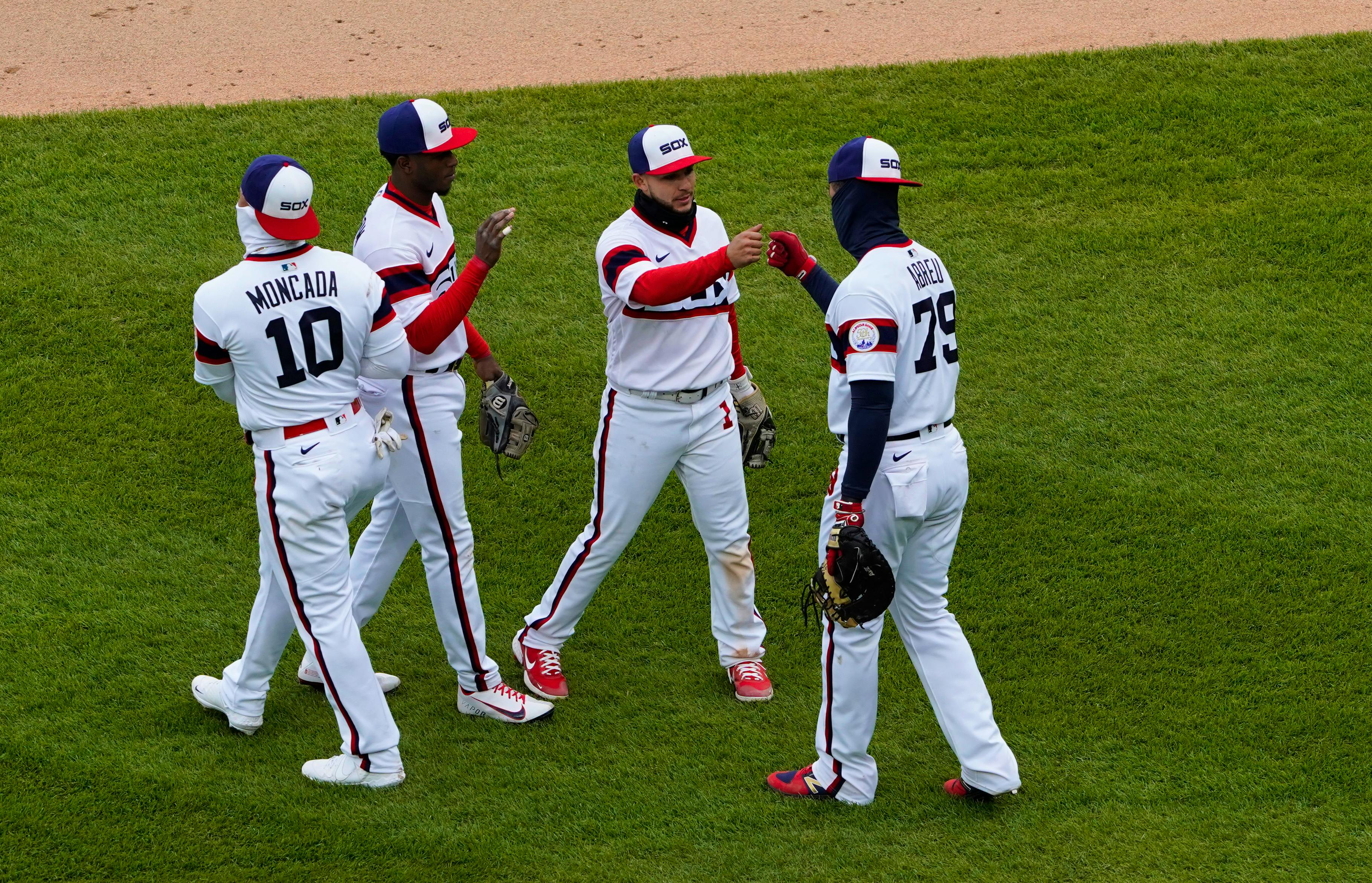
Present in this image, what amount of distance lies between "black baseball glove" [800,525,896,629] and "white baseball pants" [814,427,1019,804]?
12cm

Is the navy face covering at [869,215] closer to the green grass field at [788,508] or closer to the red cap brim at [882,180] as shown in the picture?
the red cap brim at [882,180]

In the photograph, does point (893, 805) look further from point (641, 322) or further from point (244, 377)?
point (244, 377)

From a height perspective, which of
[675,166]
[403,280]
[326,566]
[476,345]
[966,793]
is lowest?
[966,793]

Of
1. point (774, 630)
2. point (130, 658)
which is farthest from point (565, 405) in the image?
point (130, 658)

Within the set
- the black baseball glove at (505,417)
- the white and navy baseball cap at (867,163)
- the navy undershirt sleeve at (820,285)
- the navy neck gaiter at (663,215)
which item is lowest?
the black baseball glove at (505,417)

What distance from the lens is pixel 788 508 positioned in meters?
6.45

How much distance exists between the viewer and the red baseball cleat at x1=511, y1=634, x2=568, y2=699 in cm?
518

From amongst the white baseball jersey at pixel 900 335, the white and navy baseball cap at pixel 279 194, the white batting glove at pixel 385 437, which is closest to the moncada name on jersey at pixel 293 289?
the white and navy baseball cap at pixel 279 194

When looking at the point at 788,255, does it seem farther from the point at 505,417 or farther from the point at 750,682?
the point at 750,682

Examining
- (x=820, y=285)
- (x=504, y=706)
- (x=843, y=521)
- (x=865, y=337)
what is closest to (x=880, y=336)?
(x=865, y=337)

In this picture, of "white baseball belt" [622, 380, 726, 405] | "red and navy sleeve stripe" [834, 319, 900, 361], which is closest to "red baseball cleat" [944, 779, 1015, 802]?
"red and navy sleeve stripe" [834, 319, 900, 361]

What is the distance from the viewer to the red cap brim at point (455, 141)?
15.1ft

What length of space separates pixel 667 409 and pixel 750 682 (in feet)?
3.47

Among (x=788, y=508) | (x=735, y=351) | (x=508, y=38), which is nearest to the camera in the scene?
(x=735, y=351)
